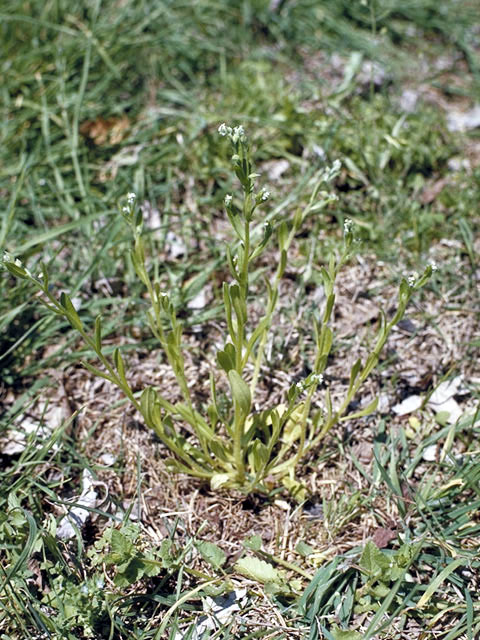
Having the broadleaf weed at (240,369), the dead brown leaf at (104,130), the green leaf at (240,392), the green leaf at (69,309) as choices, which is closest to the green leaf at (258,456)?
the broadleaf weed at (240,369)

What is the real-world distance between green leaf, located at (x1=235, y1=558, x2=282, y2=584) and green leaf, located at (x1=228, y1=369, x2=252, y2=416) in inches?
19.0

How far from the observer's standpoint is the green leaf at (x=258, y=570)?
2129 mm

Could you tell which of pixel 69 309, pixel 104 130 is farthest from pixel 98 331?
pixel 104 130

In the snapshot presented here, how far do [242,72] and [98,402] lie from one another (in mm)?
2241

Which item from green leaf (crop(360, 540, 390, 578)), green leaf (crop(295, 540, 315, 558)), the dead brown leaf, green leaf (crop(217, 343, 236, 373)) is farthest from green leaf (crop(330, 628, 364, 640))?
the dead brown leaf

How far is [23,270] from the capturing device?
1897 mm

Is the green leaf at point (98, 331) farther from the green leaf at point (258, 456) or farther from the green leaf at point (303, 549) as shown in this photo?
the green leaf at point (303, 549)

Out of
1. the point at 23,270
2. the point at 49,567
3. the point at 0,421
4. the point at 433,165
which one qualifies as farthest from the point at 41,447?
the point at 433,165

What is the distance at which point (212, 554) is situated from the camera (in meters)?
2.16

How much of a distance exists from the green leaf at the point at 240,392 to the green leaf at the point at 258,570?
1.58ft

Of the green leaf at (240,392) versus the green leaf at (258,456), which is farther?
the green leaf at (258,456)

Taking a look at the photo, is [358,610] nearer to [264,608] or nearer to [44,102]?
[264,608]

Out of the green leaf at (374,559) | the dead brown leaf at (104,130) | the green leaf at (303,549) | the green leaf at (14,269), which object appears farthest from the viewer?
the dead brown leaf at (104,130)

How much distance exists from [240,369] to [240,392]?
121 mm
